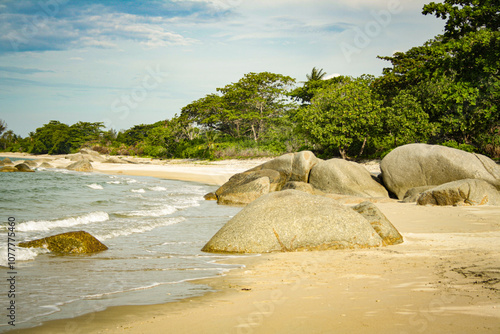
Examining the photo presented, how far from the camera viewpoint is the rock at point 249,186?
15.9 meters

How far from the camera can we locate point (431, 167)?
14852 mm

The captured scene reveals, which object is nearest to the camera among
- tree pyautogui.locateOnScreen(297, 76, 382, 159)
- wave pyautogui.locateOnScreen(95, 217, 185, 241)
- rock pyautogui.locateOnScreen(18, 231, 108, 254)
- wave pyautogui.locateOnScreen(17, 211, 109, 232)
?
rock pyautogui.locateOnScreen(18, 231, 108, 254)

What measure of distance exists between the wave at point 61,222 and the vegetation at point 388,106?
18.8 metres

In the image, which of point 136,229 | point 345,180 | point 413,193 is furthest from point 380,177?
point 136,229

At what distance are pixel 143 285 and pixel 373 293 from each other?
9.42ft

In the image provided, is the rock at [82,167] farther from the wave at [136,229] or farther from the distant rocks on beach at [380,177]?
the wave at [136,229]

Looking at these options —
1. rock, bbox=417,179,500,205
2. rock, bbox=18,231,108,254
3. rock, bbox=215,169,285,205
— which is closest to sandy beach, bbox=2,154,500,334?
rock, bbox=18,231,108,254

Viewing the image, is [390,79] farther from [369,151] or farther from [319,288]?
[319,288]

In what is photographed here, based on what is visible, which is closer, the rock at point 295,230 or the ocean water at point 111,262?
the ocean water at point 111,262

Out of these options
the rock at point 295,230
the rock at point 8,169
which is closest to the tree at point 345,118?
the rock at point 295,230

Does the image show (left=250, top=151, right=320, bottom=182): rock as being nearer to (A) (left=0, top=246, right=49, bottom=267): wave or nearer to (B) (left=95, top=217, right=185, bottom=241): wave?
(B) (left=95, top=217, right=185, bottom=241): wave

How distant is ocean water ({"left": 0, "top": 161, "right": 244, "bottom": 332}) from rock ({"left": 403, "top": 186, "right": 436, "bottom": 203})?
21.6 ft

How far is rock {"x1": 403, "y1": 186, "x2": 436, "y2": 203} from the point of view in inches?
545

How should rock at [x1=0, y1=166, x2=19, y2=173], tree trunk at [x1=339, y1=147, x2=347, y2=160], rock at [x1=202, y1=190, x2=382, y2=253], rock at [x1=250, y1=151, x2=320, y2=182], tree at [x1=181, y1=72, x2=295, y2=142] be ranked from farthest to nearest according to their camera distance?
1. tree at [x1=181, y1=72, x2=295, y2=142]
2. rock at [x1=0, y1=166, x2=19, y2=173]
3. tree trunk at [x1=339, y1=147, x2=347, y2=160]
4. rock at [x1=250, y1=151, x2=320, y2=182]
5. rock at [x1=202, y1=190, x2=382, y2=253]
